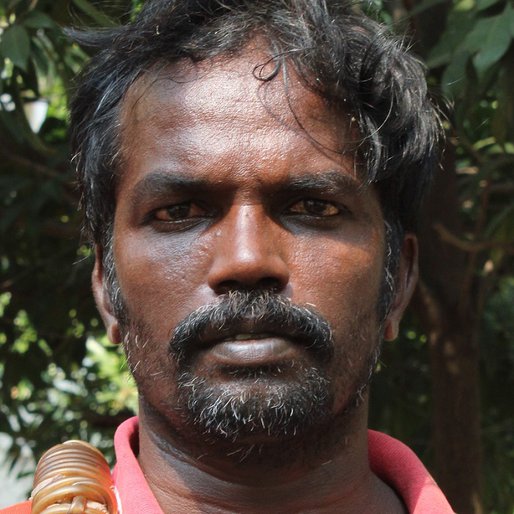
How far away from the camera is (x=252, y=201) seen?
1.82 meters

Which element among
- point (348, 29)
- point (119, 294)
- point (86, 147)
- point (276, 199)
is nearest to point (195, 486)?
point (119, 294)

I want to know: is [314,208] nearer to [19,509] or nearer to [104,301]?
[104,301]

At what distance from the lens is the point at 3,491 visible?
21.8 ft

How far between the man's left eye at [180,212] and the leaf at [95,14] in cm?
62

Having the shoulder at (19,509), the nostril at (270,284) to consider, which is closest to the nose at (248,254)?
the nostril at (270,284)

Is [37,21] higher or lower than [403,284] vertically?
Result: higher

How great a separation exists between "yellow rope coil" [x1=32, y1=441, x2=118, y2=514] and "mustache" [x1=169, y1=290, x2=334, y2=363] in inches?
9.3

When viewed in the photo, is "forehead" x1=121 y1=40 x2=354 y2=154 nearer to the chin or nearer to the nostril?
the nostril

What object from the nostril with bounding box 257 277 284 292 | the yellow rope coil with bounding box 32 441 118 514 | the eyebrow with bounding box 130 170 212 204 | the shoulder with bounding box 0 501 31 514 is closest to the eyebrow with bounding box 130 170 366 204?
the eyebrow with bounding box 130 170 212 204

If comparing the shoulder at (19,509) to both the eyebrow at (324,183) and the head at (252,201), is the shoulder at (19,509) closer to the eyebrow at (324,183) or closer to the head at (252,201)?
the head at (252,201)

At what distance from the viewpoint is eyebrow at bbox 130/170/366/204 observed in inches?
72.1

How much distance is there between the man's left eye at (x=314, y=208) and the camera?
1854 mm

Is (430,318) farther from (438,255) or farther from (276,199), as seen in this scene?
(276,199)

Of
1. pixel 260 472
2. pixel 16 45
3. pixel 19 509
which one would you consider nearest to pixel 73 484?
pixel 19 509
